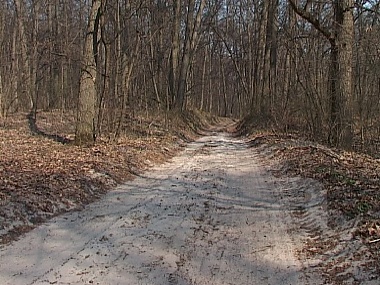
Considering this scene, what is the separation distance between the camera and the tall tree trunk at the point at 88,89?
49.8ft

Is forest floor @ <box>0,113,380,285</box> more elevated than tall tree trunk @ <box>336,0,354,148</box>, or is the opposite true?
tall tree trunk @ <box>336,0,354,148</box>

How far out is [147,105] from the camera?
24656 mm

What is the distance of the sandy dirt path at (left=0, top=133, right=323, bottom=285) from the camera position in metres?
5.43

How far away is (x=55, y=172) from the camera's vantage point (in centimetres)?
1034

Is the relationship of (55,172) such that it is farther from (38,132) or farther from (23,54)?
(23,54)

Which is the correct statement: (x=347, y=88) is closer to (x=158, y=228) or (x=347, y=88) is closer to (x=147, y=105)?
(x=158, y=228)

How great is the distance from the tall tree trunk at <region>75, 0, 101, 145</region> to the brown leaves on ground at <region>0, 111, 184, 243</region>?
0.56 m

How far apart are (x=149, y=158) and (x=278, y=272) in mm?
9148

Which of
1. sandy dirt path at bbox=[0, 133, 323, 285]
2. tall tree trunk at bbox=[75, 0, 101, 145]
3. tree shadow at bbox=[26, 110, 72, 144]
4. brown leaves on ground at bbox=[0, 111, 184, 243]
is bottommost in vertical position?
sandy dirt path at bbox=[0, 133, 323, 285]

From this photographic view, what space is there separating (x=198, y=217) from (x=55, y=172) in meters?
4.11

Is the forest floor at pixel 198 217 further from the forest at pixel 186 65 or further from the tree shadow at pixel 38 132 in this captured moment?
the tree shadow at pixel 38 132

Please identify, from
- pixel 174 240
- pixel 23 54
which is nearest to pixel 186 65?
pixel 23 54

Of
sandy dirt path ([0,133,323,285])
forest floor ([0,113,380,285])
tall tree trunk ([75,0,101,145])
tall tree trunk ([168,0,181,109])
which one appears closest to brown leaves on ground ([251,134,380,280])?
forest floor ([0,113,380,285])

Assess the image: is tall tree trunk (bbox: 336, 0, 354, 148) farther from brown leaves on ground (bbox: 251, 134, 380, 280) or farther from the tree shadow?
the tree shadow
